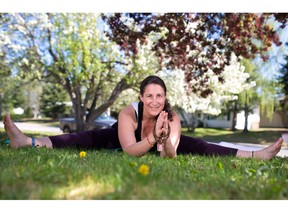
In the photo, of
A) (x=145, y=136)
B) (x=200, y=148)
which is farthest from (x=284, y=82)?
(x=145, y=136)

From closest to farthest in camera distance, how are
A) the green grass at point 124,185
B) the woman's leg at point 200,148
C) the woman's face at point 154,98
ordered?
the green grass at point 124,185, the woman's face at point 154,98, the woman's leg at point 200,148

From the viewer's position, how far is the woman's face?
3799 mm

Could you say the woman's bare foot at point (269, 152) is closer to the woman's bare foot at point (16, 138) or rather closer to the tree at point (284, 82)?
the woman's bare foot at point (16, 138)

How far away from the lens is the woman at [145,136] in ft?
11.3

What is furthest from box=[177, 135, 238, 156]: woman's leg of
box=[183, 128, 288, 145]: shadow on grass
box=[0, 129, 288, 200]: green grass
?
box=[183, 128, 288, 145]: shadow on grass

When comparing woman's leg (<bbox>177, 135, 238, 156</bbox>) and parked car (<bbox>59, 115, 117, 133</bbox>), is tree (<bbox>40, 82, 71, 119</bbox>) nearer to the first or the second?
parked car (<bbox>59, 115, 117, 133</bbox>)

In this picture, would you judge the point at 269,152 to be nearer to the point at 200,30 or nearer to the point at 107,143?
the point at 107,143

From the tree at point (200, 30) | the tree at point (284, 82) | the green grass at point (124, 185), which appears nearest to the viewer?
the green grass at point (124, 185)

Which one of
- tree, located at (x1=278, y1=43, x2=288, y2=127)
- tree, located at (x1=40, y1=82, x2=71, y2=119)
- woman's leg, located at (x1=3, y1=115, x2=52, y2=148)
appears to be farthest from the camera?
tree, located at (x1=40, y1=82, x2=71, y2=119)

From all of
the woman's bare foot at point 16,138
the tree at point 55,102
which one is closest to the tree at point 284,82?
the tree at point 55,102

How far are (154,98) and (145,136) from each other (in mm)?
622

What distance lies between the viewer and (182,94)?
730 inches

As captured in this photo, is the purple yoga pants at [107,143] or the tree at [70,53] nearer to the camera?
the purple yoga pants at [107,143]
